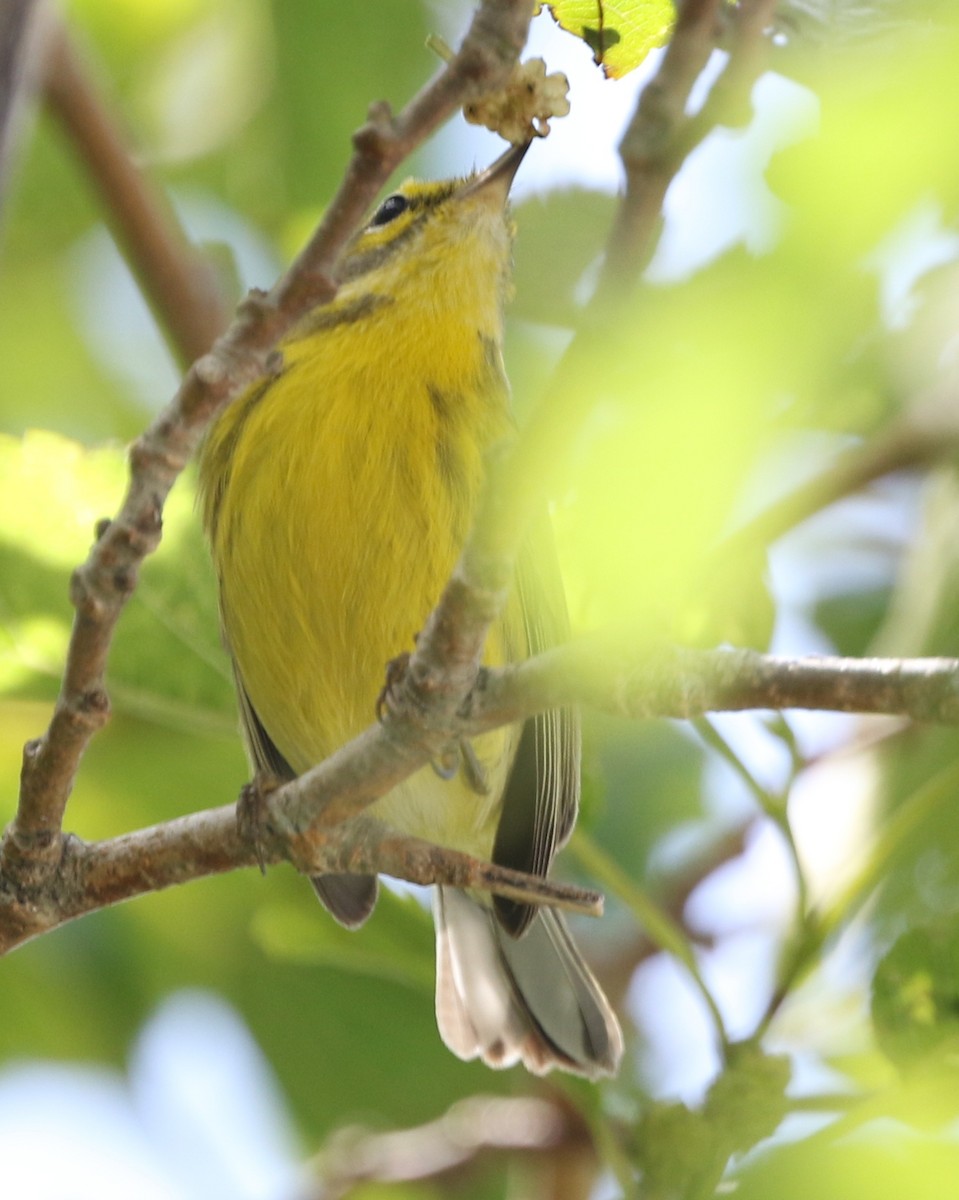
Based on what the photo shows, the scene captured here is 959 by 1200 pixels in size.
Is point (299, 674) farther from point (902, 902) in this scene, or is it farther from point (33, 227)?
point (33, 227)

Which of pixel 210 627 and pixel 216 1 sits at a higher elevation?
pixel 216 1

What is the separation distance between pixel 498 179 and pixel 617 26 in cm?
159

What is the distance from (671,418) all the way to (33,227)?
3847mm

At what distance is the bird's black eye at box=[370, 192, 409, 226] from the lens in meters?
3.69

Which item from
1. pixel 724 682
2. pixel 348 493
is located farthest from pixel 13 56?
pixel 348 493

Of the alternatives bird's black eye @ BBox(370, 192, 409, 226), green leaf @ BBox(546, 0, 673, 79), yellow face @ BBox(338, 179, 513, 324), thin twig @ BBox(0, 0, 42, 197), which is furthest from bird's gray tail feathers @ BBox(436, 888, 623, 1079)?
thin twig @ BBox(0, 0, 42, 197)

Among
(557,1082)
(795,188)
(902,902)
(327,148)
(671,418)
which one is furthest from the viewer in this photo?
(327,148)

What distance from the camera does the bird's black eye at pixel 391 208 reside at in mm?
3689

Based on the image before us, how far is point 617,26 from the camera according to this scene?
1744mm

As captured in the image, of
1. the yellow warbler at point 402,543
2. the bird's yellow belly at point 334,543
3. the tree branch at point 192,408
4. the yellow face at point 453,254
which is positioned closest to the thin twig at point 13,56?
the tree branch at point 192,408

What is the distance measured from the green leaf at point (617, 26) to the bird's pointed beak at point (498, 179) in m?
1.39

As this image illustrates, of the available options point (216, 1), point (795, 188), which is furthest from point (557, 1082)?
point (216, 1)

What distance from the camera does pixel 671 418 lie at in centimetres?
118

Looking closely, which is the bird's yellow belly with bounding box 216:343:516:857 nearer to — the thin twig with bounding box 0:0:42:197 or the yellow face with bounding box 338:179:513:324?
the yellow face with bounding box 338:179:513:324
